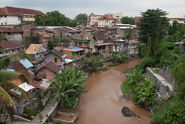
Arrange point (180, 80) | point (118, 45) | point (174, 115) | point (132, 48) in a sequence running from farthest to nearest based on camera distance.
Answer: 1. point (132, 48)
2. point (118, 45)
3. point (180, 80)
4. point (174, 115)

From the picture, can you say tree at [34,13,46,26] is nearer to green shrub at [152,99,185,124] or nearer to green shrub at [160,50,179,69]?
green shrub at [160,50,179,69]

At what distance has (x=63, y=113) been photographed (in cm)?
1440

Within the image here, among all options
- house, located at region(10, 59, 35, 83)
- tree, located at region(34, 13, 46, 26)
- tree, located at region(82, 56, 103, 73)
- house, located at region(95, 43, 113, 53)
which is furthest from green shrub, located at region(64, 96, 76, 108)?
tree, located at region(34, 13, 46, 26)

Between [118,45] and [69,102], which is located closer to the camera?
[69,102]

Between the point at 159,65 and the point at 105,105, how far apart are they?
10578 millimetres

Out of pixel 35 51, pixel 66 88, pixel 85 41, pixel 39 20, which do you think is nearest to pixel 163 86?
pixel 66 88

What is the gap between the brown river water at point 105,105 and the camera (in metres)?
14.9

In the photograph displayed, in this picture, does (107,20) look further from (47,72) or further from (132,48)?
(47,72)

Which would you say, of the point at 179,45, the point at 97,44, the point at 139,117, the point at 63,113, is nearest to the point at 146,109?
the point at 139,117

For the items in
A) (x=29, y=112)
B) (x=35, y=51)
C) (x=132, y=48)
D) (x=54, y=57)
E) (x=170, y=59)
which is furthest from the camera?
(x=132, y=48)

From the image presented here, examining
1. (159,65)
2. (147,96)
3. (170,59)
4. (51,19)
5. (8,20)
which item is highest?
(51,19)

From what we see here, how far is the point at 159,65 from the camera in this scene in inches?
878

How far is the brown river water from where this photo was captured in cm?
1491

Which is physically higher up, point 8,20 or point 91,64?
point 8,20
